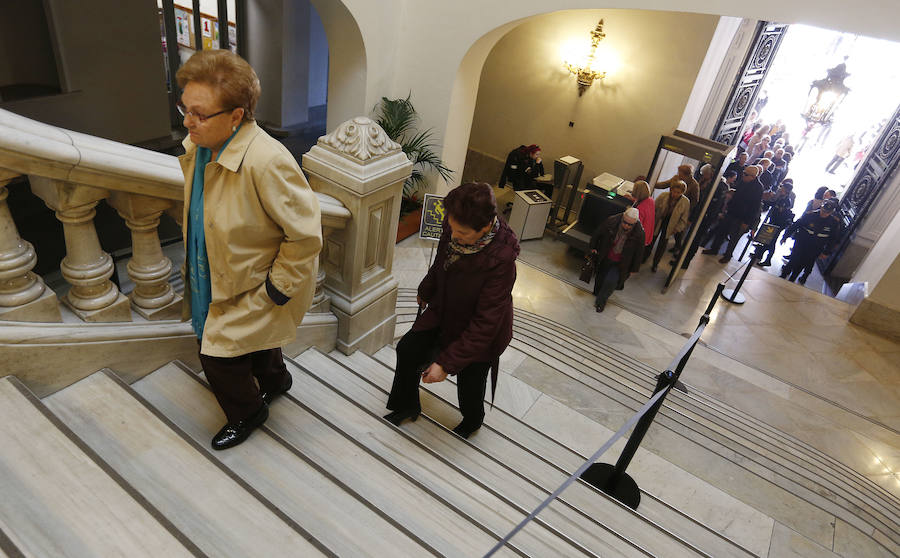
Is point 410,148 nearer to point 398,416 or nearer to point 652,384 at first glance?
point 652,384

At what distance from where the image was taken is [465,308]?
8.98 ft

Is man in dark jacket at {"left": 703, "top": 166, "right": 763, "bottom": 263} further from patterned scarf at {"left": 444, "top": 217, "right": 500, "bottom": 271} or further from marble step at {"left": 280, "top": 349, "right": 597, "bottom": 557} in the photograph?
marble step at {"left": 280, "top": 349, "right": 597, "bottom": 557}

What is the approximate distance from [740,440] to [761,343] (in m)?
2.95

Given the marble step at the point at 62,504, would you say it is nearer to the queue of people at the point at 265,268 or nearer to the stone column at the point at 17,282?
the stone column at the point at 17,282

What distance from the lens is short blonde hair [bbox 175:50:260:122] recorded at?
5.69 ft

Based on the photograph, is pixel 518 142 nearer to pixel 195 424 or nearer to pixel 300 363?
pixel 300 363

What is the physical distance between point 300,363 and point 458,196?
4.82ft

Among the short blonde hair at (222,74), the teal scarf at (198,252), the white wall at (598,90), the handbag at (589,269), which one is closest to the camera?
the short blonde hair at (222,74)

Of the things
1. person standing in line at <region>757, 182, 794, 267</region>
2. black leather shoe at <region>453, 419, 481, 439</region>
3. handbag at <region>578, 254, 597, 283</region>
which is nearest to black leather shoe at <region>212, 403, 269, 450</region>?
black leather shoe at <region>453, 419, 481, 439</region>

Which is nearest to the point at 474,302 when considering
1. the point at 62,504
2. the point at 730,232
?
the point at 62,504

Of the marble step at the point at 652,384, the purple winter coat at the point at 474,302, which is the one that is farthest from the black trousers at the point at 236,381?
the marble step at the point at 652,384

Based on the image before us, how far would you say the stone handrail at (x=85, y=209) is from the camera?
188 cm

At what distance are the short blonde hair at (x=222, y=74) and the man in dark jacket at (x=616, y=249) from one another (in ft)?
18.4

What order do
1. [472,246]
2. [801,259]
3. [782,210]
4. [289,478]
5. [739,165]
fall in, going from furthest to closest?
[739,165] → [782,210] → [801,259] → [472,246] → [289,478]
